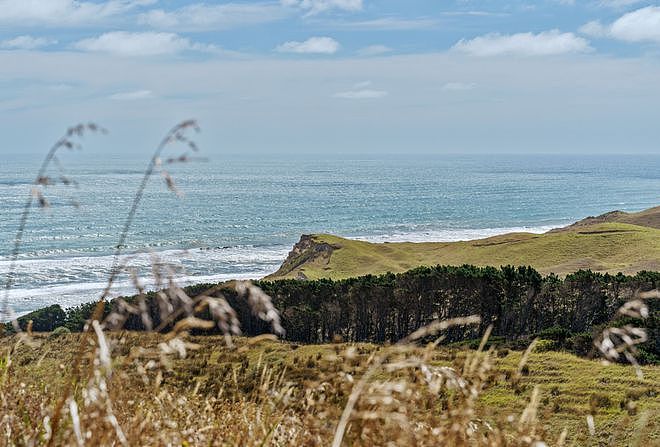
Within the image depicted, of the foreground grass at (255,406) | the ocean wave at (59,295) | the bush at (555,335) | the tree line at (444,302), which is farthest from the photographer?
the ocean wave at (59,295)

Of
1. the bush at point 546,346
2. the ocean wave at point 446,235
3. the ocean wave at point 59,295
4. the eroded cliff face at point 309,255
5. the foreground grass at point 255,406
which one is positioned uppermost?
the foreground grass at point 255,406

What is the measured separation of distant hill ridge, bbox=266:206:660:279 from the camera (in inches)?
2215

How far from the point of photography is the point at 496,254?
62.2m

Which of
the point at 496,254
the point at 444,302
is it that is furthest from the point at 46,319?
the point at 496,254

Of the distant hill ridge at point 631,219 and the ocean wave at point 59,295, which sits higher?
the distant hill ridge at point 631,219

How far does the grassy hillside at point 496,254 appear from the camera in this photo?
56.3 metres

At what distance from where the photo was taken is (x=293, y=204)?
136m

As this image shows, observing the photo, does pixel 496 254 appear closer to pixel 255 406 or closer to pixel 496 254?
pixel 496 254

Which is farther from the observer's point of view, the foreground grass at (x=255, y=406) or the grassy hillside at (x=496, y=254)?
the grassy hillside at (x=496, y=254)

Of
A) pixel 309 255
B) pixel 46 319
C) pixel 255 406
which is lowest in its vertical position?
pixel 309 255

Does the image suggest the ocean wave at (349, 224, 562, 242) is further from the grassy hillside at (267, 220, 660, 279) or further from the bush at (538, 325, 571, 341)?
the bush at (538, 325, 571, 341)

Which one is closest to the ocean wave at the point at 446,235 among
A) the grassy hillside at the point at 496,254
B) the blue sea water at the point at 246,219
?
the blue sea water at the point at 246,219

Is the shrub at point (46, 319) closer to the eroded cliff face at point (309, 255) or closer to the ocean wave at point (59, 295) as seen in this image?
the ocean wave at point (59, 295)

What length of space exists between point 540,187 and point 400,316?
554 ft
